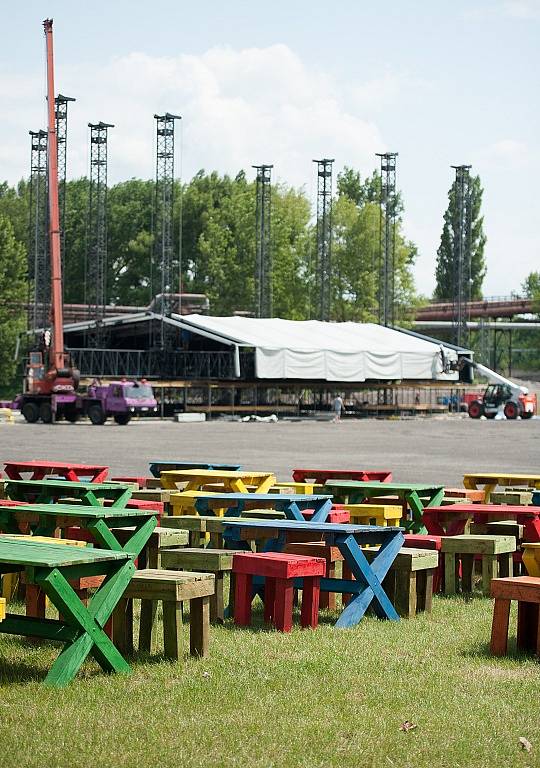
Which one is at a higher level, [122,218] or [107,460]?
[122,218]

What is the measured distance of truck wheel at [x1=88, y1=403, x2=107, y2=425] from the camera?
50406mm

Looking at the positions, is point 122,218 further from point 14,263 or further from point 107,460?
point 107,460

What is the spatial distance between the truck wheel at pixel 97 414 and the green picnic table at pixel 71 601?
4344 cm

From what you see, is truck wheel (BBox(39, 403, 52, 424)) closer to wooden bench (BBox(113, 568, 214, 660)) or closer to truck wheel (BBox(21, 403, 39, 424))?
truck wheel (BBox(21, 403, 39, 424))

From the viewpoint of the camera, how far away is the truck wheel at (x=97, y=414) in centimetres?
5041

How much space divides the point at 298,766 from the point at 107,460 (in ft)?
68.7

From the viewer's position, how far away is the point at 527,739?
5941mm

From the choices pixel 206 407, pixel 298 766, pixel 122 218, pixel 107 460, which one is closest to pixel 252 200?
pixel 122 218

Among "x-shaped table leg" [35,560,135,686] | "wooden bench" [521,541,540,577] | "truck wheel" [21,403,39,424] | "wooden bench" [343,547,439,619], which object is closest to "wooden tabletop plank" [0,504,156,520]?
"x-shaped table leg" [35,560,135,686]

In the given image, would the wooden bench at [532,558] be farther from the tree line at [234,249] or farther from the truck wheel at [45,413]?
the tree line at [234,249]

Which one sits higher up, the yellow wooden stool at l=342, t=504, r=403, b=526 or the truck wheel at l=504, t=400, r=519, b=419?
the yellow wooden stool at l=342, t=504, r=403, b=526

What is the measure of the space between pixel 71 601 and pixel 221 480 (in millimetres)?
6905

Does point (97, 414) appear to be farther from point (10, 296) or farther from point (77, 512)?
point (77, 512)

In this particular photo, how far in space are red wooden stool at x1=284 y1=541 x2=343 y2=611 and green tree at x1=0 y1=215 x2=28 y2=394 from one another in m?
70.5
